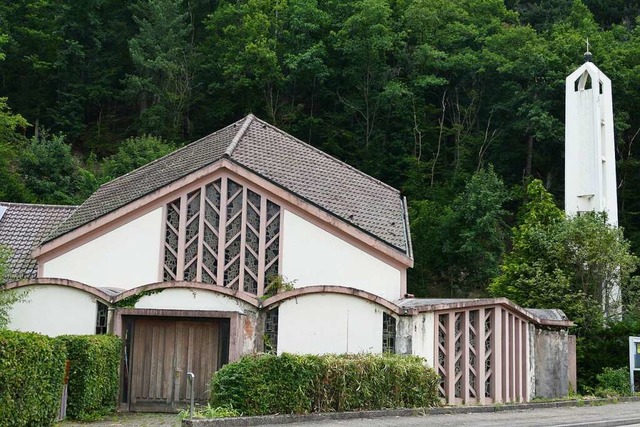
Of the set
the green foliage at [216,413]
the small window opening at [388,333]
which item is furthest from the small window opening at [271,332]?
the green foliage at [216,413]

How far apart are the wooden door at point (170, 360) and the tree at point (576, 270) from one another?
11.9m

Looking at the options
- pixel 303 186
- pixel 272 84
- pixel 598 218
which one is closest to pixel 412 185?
pixel 272 84

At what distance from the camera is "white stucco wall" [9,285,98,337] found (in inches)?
819

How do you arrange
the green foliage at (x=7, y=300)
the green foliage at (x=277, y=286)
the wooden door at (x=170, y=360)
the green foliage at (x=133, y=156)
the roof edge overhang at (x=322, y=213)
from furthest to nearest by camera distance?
1. the green foliage at (x=133, y=156)
2. the roof edge overhang at (x=322, y=213)
3. the green foliage at (x=277, y=286)
4. the wooden door at (x=170, y=360)
5. the green foliage at (x=7, y=300)

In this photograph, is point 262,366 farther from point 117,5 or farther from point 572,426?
point 117,5

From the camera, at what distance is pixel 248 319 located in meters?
20.5

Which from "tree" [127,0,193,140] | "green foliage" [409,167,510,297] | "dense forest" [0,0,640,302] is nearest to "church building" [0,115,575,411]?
"green foliage" [409,167,510,297]

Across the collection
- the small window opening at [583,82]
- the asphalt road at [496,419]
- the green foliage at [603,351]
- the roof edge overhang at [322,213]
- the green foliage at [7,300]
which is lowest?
the asphalt road at [496,419]

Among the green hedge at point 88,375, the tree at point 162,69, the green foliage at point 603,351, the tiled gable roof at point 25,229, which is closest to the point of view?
the green hedge at point 88,375

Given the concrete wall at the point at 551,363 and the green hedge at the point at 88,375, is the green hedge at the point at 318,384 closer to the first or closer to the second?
the green hedge at the point at 88,375

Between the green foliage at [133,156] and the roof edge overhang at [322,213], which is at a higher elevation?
the green foliage at [133,156]

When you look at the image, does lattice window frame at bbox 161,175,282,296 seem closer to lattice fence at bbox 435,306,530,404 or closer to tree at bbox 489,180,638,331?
lattice fence at bbox 435,306,530,404

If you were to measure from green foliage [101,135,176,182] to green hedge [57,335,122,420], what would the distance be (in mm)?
27466

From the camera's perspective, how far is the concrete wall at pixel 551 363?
22.5m
